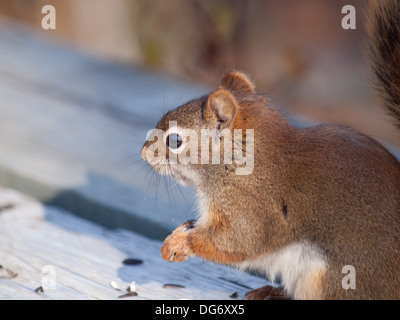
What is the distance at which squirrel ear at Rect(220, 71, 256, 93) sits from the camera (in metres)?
1.68

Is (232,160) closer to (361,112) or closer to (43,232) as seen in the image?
(43,232)

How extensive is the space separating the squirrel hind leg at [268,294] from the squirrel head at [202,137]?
0.31 m

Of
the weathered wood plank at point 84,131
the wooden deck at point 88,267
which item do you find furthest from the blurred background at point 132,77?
the wooden deck at point 88,267

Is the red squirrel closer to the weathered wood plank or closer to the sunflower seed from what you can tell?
the sunflower seed

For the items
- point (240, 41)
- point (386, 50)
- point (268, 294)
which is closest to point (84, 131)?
point (268, 294)

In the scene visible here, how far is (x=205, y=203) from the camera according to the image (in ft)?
5.11

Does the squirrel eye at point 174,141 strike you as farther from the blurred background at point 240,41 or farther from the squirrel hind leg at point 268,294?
the blurred background at point 240,41

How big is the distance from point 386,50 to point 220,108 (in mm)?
444

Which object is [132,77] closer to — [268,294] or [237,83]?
[237,83]

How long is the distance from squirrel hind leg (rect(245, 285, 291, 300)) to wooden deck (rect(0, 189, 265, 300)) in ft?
0.10

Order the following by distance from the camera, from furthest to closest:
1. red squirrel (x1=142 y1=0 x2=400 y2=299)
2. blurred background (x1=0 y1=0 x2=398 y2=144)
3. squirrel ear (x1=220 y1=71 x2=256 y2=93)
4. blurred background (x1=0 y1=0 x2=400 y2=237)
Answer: blurred background (x1=0 y1=0 x2=398 y2=144) → blurred background (x1=0 y1=0 x2=400 y2=237) → squirrel ear (x1=220 y1=71 x2=256 y2=93) → red squirrel (x1=142 y1=0 x2=400 y2=299)

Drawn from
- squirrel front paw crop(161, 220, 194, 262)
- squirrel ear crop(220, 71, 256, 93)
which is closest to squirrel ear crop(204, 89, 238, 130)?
squirrel ear crop(220, 71, 256, 93)

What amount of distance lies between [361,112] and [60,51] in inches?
82.3
